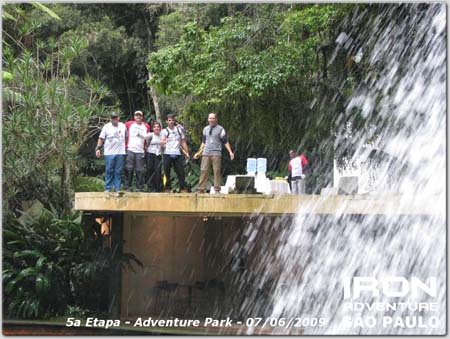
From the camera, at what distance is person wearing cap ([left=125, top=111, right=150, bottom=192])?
1445 cm

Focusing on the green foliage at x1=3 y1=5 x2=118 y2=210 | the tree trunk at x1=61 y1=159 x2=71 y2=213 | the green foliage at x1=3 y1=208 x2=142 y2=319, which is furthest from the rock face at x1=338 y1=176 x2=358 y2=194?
the tree trunk at x1=61 y1=159 x2=71 y2=213

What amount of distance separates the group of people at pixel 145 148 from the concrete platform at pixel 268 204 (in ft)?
1.68

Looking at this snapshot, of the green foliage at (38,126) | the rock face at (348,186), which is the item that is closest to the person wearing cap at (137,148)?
the rock face at (348,186)

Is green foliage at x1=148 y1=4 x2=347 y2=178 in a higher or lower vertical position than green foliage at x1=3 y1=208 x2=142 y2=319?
higher

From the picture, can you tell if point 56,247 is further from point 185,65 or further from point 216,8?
point 216,8

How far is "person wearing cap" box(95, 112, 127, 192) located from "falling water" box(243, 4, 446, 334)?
2941 millimetres

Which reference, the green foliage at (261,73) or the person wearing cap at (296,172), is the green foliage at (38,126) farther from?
the person wearing cap at (296,172)

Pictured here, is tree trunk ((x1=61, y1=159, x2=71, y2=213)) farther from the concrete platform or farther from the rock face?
the rock face

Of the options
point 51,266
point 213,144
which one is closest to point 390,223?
point 213,144

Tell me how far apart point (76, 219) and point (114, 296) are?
2.80 metres

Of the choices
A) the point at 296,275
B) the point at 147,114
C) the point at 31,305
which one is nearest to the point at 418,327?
the point at 296,275

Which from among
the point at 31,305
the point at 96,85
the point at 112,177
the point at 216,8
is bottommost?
the point at 31,305

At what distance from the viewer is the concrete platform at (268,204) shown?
14023 millimetres

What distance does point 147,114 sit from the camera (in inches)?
1176
